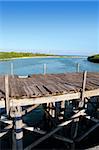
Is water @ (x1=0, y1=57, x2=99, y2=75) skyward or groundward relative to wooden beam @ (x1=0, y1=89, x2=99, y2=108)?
groundward

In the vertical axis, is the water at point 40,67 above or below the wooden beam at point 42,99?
below

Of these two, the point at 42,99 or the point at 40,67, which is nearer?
the point at 42,99

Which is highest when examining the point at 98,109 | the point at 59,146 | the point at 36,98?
the point at 36,98

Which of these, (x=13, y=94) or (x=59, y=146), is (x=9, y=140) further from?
(x=13, y=94)

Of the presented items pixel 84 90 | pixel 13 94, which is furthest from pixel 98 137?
pixel 13 94

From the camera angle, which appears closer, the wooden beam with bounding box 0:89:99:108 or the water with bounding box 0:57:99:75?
the wooden beam with bounding box 0:89:99:108

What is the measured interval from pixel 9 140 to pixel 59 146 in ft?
7.98

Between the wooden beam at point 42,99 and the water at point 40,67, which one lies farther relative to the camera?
the water at point 40,67

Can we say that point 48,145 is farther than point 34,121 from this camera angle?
No

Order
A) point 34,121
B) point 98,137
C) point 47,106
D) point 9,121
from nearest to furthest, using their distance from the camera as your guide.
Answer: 1. point 9,121
2. point 98,137
3. point 47,106
4. point 34,121

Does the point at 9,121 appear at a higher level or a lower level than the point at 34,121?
higher

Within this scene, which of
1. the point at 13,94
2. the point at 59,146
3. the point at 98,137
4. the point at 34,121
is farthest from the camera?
the point at 34,121

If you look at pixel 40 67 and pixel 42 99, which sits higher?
pixel 42 99

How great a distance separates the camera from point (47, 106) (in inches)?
499
